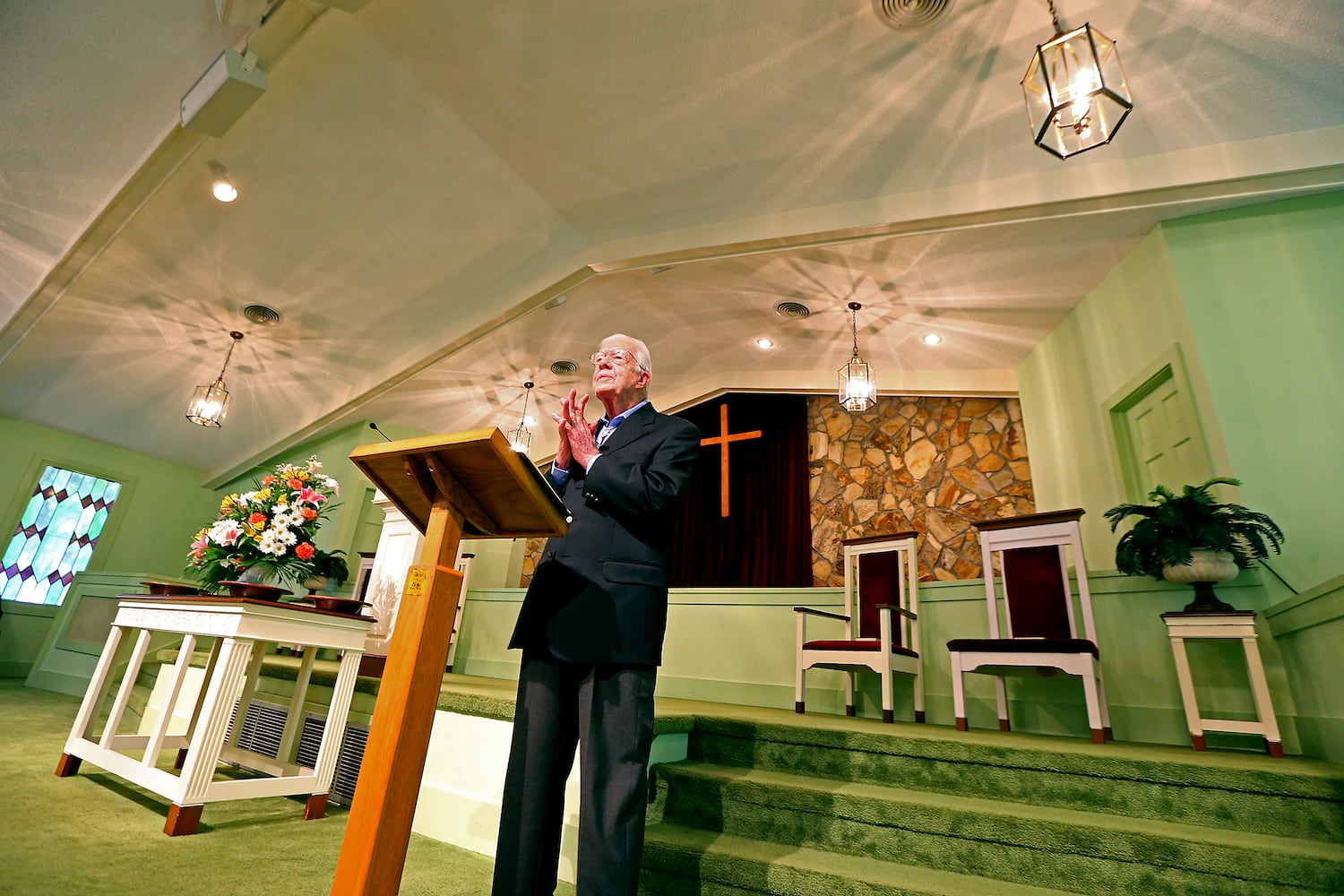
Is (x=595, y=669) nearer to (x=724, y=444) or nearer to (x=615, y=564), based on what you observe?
(x=615, y=564)

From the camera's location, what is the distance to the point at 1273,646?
8.95ft

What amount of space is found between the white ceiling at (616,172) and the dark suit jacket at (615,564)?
2.37 metres

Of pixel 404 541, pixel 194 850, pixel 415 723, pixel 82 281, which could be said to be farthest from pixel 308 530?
pixel 82 281

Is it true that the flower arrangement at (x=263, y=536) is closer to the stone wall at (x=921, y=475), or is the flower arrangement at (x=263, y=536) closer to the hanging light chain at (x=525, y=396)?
the hanging light chain at (x=525, y=396)

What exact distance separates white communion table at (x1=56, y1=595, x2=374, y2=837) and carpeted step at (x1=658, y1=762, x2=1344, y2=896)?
1.38 meters

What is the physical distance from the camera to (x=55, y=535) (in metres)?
7.49

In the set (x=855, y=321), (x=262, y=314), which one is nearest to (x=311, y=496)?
Answer: (x=262, y=314)

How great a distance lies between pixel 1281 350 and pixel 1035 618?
5.61ft

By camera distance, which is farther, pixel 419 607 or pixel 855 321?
pixel 855 321

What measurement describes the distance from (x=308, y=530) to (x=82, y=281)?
3.56 meters

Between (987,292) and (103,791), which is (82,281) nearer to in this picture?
(103,791)

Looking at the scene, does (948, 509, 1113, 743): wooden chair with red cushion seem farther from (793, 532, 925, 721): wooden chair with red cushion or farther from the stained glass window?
the stained glass window

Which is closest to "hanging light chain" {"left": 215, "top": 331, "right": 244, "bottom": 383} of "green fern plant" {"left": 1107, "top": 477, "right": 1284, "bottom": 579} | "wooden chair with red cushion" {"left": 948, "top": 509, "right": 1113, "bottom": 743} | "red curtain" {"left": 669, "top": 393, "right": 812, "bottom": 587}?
"red curtain" {"left": 669, "top": 393, "right": 812, "bottom": 587}

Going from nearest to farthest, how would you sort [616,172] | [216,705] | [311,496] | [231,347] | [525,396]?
[216,705]
[311,496]
[616,172]
[231,347]
[525,396]
